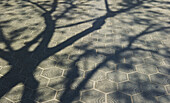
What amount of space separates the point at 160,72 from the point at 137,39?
5.48ft

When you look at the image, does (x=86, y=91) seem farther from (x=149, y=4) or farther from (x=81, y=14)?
(x=149, y=4)

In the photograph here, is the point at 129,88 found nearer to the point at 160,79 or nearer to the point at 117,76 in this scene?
the point at 117,76

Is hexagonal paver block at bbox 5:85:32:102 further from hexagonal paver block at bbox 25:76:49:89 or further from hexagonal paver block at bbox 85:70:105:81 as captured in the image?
hexagonal paver block at bbox 85:70:105:81

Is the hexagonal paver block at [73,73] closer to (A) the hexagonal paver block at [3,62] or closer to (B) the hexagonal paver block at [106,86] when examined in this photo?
(B) the hexagonal paver block at [106,86]

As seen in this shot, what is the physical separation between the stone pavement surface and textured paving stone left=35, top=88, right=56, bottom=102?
0.02 m

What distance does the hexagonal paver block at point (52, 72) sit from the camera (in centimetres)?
466

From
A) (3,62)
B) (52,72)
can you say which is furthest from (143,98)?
(3,62)

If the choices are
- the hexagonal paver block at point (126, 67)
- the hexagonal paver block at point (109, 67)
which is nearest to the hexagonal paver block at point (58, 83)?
the hexagonal paver block at point (109, 67)

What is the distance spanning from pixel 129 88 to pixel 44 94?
1.92 meters

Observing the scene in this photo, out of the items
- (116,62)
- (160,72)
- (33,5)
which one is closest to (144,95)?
(160,72)

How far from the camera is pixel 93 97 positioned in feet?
13.2

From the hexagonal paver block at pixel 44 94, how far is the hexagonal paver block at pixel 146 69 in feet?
7.38

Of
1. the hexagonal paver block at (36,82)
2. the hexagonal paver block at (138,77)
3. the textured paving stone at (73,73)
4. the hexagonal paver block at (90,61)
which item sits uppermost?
the hexagonal paver block at (36,82)

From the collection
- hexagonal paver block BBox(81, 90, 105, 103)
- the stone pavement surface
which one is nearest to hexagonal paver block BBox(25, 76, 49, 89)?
the stone pavement surface
